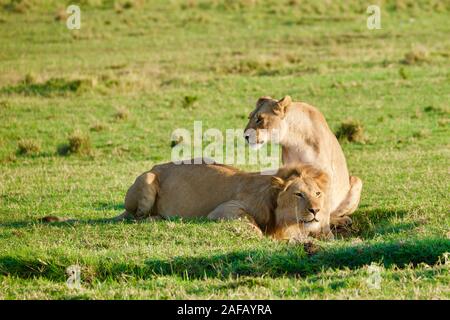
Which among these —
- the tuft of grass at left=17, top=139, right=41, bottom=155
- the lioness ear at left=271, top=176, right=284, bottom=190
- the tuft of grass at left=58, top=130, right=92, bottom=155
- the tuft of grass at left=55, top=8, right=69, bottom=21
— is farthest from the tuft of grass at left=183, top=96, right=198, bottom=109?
the tuft of grass at left=55, top=8, right=69, bottom=21

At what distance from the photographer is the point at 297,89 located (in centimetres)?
2380

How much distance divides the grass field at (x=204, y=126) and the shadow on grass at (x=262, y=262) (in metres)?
0.02

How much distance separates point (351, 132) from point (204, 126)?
3.37 m

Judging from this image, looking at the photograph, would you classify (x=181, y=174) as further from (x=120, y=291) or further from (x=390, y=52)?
(x=390, y=52)

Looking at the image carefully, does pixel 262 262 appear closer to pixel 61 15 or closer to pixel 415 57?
pixel 415 57

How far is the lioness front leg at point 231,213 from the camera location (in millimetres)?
11269

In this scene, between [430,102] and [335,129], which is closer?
[335,129]

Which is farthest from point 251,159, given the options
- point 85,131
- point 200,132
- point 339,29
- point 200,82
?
point 339,29

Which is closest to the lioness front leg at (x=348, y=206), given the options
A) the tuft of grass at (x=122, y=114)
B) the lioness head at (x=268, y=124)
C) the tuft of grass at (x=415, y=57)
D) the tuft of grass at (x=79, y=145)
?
the lioness head at (x=268, y=124)

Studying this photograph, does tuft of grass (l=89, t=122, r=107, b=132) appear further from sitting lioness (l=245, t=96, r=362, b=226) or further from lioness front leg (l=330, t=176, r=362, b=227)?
lioness front leg (l=330, t=176, r=362, b=227)

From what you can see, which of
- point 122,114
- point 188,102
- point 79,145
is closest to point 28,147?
point 79,145

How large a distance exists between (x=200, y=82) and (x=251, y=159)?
7.64 metres

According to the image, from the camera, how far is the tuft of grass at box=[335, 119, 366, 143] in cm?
1881

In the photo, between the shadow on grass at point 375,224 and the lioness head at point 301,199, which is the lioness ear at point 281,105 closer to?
the lioness head at point 301,199
